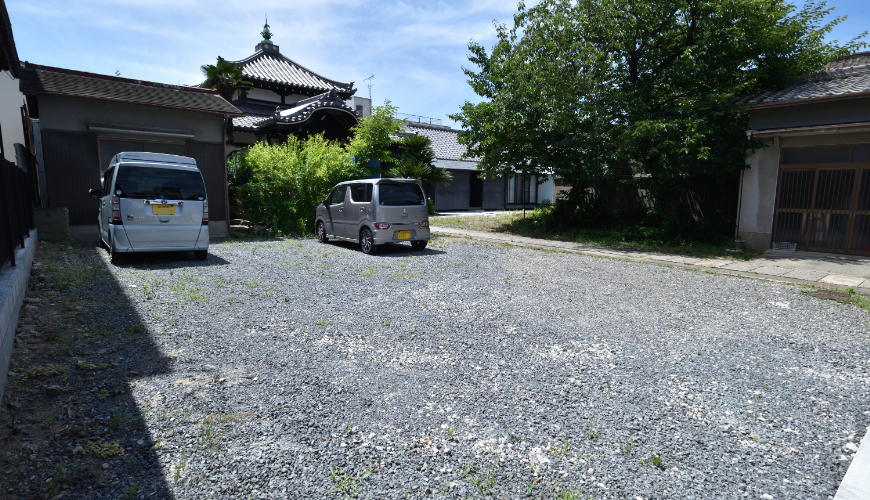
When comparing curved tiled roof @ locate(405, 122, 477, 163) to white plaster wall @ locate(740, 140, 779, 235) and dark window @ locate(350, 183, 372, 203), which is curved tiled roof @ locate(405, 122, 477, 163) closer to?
dark window @ locate(350, 183, 372, 203)

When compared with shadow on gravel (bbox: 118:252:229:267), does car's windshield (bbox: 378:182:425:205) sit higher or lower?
higher

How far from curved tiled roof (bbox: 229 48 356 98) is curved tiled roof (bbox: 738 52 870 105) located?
52.1 feet

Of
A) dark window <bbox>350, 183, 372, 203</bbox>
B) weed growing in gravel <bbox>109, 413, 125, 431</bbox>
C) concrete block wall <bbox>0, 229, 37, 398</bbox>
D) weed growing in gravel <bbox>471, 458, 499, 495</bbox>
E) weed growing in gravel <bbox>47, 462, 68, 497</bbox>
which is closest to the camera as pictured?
weed growing in gravel <bbox>47, 462, 68, 497</bbox>

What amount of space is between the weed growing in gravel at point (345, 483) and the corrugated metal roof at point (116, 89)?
1197 centimetres

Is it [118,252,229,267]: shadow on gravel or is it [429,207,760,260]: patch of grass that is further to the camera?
[429,207,760,260]: patch of grass

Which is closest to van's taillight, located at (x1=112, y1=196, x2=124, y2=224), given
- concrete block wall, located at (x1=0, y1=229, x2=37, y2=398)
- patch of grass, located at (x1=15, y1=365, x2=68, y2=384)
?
concrete block wall, located at (x1=0, y1=229, x2=37, y2=398)

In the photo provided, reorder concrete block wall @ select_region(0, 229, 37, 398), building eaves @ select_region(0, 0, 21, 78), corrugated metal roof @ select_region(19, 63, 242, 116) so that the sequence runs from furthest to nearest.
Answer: corrugated metal roof @ select_region(19, 63, 242, 116)
building eaves @ select_region(0, 0, 21, 78)
concrete block wall @ select_region(0, 229, 37, 398)

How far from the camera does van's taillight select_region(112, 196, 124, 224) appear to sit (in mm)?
7720

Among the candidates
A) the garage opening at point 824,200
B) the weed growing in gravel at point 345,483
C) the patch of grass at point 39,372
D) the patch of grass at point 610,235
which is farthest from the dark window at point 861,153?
the patch of grass at point 39,372

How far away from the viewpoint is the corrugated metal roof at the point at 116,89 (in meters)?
10.4

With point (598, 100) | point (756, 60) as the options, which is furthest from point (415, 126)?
point (756, 60)

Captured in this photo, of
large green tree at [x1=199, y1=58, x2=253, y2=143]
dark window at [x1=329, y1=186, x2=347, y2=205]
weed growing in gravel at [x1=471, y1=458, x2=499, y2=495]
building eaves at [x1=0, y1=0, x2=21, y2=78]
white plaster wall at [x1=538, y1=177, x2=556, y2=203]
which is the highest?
large green tree at [x1=199, y1=58, x2=253, y2=143]

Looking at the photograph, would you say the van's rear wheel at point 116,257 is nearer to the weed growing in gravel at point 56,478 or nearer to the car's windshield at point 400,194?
the car's windshield at point 400,194

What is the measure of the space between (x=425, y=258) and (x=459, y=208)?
16093mm
